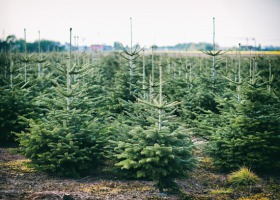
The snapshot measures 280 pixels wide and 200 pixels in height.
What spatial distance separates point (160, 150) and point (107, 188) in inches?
77.1

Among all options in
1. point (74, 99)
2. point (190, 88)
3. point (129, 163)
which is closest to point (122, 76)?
point (190, 88)

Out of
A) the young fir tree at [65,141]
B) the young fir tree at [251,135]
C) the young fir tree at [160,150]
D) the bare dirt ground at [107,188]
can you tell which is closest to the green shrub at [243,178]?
the bare dirt ground at [107,188]

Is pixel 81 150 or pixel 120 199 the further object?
pixel 81 150

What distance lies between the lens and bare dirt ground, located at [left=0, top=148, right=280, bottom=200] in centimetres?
753

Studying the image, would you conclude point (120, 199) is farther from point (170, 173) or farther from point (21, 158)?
point (21, 158)

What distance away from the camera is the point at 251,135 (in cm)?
933

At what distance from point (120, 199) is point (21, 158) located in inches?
200

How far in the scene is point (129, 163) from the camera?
765 cm

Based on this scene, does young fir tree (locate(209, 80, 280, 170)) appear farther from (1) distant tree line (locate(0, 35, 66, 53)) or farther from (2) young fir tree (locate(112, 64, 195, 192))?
(1) distant tree line (locate(0, 35, 66, 53))

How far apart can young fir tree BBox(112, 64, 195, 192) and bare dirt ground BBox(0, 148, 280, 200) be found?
58 cm

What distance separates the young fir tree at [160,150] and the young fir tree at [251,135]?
2.30 metres

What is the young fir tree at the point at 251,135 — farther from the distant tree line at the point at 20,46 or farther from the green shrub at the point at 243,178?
the distant tree line at the point at 20,46

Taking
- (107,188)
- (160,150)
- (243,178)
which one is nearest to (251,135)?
(243,178)

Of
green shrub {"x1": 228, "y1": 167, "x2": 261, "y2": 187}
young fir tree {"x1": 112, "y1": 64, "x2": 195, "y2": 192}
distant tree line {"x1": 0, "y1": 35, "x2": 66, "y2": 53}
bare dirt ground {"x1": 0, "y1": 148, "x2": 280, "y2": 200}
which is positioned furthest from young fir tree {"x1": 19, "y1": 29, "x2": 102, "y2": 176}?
distant tree line {"x1": 0, "y1": 35, "x2": 66, "y2": 53}
